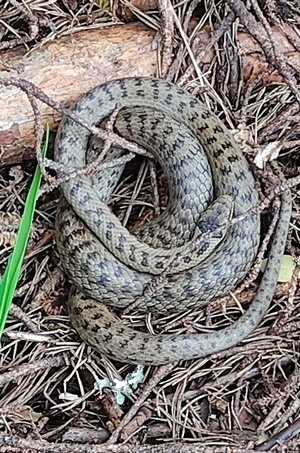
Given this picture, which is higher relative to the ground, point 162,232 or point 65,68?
point 65,68

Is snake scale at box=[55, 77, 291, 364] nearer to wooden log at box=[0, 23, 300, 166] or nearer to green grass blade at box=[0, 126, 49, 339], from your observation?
wooden log at box=[0, 23, 300, 166]

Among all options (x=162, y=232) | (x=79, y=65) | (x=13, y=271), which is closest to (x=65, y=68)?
(x=79, y=65)

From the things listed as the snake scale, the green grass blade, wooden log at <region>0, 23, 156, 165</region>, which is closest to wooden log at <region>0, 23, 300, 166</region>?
wooden log at <region>0, 23, 156, 165</region>

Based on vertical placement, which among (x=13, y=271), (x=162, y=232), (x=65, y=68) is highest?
(x=65, y=68)

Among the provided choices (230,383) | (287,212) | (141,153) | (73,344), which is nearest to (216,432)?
(230,383)

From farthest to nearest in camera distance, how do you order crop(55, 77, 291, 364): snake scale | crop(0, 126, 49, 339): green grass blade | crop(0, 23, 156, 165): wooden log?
crop(0, 23, 156, 165): wooden log < crop(55, 77, 291, 364): snake scale < crop(0, 126, 49, 339): green grass blade

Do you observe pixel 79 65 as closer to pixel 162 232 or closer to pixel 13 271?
pixel 162 232

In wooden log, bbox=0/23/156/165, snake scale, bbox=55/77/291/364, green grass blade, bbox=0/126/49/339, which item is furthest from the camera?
wooden log, bbox=0/23/156/165

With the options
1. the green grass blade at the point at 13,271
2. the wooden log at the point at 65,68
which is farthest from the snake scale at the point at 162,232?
the green grass blade at the point at 13,271
